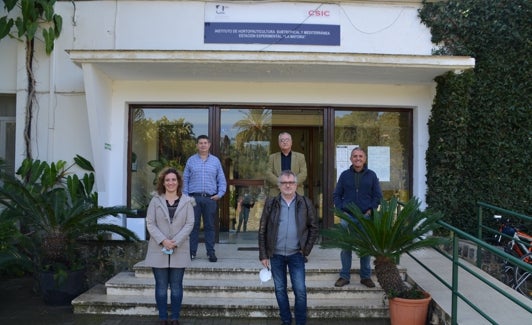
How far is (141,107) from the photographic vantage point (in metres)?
7.71

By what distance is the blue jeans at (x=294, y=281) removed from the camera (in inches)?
175

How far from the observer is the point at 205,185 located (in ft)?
20.0

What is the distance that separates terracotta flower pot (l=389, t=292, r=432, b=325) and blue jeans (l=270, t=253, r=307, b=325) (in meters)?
1.02

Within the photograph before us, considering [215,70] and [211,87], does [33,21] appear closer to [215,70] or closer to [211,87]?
[211,87]

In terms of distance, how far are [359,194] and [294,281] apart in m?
1.54

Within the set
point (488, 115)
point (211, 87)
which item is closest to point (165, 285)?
point (211, 87)

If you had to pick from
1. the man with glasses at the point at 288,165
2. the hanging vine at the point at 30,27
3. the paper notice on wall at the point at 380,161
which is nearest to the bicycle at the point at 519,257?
the paper notice on wall at the point at 380,161

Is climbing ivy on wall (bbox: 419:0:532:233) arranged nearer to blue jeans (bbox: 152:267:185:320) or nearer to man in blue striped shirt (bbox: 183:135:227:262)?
man in blue striped shirt (bbox: 183:135:227:262)

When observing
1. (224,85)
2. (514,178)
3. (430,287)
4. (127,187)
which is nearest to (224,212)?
(127,187)

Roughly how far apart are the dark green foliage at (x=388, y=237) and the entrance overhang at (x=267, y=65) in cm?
247

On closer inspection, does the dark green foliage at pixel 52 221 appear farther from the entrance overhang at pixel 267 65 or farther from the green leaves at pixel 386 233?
the green leaves at pixel 386 233

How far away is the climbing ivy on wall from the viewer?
23.7 feet

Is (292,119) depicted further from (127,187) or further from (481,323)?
(481,323)

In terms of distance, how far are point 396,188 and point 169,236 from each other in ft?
15.5
